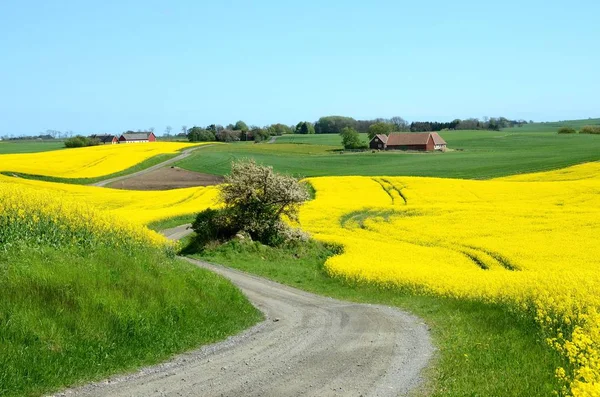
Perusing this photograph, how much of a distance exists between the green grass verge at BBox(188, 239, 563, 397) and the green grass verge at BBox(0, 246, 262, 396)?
4916 millimetres

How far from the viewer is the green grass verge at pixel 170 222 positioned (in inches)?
1625

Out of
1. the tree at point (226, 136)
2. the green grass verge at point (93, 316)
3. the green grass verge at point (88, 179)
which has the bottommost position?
the green grass verge at point (88, 179)

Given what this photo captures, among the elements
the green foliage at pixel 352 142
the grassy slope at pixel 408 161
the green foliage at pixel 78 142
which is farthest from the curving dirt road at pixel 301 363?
the green foliage at pixel 78 142

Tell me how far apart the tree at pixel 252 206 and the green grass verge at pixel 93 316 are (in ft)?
50.9

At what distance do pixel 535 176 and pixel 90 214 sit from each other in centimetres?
5845

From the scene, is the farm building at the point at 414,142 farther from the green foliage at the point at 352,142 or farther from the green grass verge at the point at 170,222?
the green grass verge at the point at 170,222

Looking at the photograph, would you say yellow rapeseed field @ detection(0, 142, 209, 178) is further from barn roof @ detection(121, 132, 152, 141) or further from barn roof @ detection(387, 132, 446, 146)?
barn roof @ detection(121, 132, 152, 141)

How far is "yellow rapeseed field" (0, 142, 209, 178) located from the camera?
8069 centimetres

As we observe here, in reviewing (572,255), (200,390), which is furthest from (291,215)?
(200,390)

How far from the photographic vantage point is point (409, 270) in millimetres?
23297

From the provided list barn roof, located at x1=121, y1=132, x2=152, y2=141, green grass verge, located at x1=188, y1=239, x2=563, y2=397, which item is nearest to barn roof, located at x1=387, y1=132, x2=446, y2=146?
barn roof, located at x1=121, y1=132, x2=152, y2=141

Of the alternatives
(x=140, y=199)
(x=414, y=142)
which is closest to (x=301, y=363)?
(x=140, y=199)

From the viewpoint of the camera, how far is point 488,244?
31281mm

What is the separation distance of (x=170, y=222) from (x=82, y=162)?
57596 millimetres
